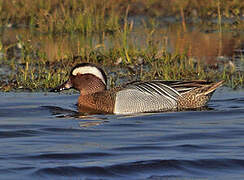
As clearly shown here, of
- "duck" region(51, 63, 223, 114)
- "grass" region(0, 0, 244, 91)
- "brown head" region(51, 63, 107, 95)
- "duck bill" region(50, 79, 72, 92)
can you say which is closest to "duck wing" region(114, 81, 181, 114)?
"duck" region(51, 63, 223, 114)

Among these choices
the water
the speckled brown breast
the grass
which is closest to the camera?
the water

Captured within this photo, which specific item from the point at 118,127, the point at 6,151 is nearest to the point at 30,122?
the point at 118,127

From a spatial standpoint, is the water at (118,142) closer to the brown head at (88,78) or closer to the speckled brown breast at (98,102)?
the speckled brown breast at (98,102)

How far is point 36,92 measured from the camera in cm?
1010

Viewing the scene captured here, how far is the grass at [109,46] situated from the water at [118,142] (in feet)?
3.75

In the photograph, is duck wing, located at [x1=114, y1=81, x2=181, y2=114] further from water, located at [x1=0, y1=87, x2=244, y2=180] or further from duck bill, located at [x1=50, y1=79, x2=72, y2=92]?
duck bill, located at [x1=50, y1=79, x2=72, y2=92]

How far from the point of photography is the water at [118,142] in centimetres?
598

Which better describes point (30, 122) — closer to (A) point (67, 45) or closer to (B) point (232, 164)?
(B) point (232, 164)

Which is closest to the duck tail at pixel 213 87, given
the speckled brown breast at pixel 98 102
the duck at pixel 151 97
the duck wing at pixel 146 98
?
the duck at pixel 151 97

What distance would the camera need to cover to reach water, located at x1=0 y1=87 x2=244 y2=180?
5.98 m

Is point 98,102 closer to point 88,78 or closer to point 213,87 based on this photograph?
point 88,78

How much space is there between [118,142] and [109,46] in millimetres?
5783

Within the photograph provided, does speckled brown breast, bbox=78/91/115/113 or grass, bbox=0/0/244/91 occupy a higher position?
grass, bbox=0/0/244/91

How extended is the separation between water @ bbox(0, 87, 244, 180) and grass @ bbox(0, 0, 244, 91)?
1.14 metres
